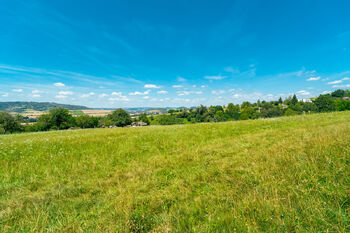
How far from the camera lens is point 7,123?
192 feet

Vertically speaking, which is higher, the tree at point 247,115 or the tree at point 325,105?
the tree at point 325,105

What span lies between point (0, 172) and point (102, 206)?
5431 mm

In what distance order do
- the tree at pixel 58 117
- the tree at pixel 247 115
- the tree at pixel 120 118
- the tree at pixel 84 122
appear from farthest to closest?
1. the tree at pixel 247 115
2. the tree at pixel 84 122
3. the tree at pixel 120 118
4. the tree at pixel 58 117

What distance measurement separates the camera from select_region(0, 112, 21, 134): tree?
57.9 meters

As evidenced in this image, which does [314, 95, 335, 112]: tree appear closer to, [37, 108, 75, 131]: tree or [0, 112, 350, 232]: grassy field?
[0, 112, 350, 232]: grassy field

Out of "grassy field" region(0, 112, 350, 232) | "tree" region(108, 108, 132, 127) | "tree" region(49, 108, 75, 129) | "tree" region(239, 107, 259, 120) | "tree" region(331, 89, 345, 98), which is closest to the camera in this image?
"grassy field" region(0, 112, 350, 232)

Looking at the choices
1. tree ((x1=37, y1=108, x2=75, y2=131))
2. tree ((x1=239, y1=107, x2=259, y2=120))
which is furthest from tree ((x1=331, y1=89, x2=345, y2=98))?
tree ((x1=37, y1=108, x2=75, y2=131))

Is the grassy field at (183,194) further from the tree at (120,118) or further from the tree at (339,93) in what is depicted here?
the tree at (339,93)

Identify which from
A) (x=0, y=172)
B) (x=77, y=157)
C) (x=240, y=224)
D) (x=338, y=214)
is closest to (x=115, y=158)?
(x=77, y=157)

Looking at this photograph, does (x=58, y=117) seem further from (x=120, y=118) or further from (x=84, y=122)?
(x=84, y=122)

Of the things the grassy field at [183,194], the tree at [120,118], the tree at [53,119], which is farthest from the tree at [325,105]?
the tree at [53,119]

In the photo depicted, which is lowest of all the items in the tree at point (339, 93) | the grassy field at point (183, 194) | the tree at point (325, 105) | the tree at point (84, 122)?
the tree at point (84, 122)

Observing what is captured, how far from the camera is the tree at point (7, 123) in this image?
2278 inches

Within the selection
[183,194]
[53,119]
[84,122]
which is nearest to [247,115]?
[183,194]
